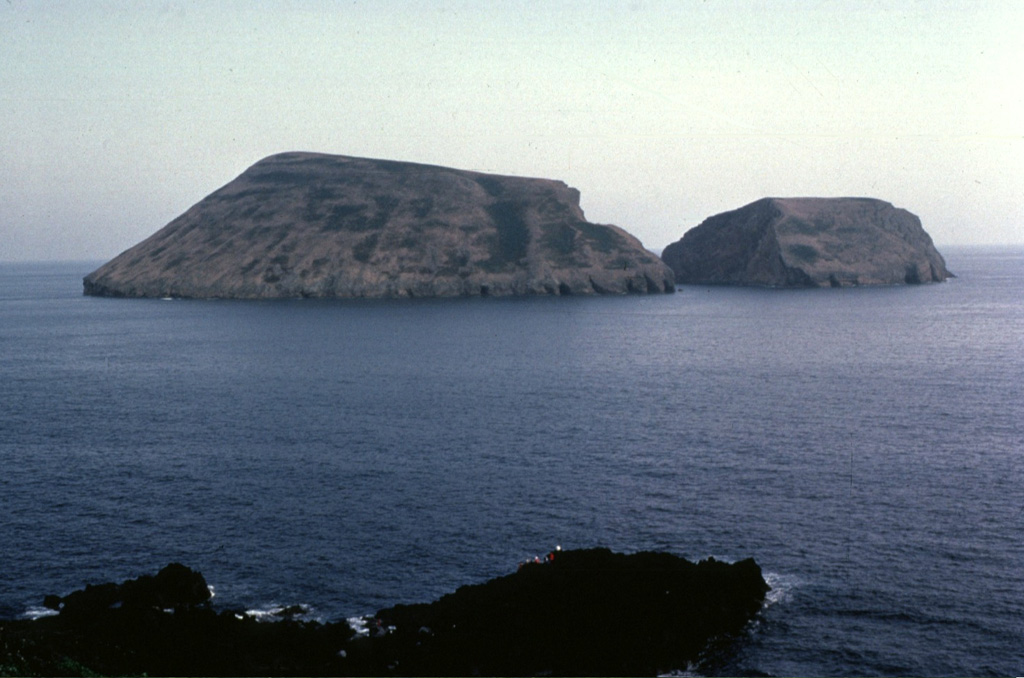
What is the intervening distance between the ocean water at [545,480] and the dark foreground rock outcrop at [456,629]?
88.4 inches

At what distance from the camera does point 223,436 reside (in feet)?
266

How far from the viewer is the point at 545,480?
66562 millimetres

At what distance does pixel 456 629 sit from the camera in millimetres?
42156

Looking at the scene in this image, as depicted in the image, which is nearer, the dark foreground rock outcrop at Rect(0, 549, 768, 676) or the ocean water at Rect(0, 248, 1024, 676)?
the dark foreground rock outcrop at Rect(0, 549, 768, 676)

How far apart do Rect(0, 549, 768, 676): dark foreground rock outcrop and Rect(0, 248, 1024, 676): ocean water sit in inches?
88.4

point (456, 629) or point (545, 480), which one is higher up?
point (545, 480)

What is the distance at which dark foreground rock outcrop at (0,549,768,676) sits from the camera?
1574 inches

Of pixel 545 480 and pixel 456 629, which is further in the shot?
pixel 545 480

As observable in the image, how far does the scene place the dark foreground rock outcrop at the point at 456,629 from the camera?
40.0 metres

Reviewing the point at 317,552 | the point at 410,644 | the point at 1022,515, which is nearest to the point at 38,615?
the point at 317,552

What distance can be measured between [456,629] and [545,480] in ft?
82.0

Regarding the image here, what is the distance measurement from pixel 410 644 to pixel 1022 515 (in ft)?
123

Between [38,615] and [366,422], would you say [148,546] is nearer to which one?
[38,615]

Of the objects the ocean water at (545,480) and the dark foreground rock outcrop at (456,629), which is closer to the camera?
the dark foreground rock outcrop at (456,629)
